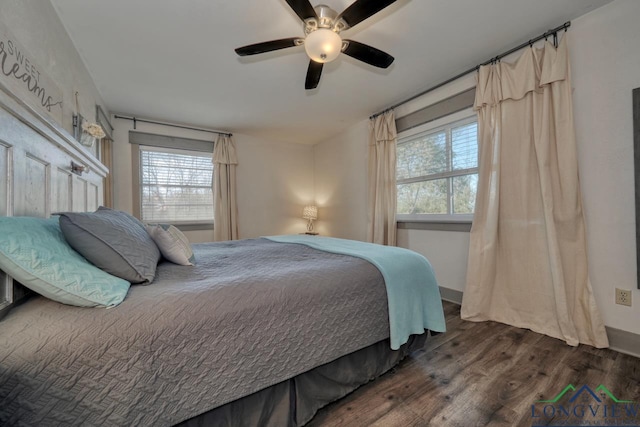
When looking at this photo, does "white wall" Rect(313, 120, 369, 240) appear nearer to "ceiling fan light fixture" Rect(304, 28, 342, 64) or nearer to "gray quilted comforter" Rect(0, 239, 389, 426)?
"ceiling fan light fixture" Rect(304, 28, 342, 64)

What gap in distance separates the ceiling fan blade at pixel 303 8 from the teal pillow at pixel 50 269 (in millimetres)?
1650

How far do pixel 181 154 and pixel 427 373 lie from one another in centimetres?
424

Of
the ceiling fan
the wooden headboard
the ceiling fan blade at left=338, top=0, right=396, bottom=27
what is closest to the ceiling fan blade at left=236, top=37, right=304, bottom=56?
the ceiling fan

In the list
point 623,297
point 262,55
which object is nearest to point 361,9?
point 262,55

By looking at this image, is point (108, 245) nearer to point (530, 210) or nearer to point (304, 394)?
point (304, 394)

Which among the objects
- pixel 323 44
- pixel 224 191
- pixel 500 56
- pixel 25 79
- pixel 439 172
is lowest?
pixel 224 191

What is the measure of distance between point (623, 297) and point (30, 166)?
370cm

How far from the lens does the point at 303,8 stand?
148 cm

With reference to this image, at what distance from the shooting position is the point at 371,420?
118 cm

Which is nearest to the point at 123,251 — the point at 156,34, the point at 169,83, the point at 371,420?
the point at 371,420

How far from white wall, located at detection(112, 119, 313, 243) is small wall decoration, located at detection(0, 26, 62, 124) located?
230cm

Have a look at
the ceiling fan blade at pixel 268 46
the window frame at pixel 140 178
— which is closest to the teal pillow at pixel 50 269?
the ceiling fan blade at pixel 268 46

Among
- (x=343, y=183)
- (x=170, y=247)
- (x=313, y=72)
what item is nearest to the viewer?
(x=170, y=247)

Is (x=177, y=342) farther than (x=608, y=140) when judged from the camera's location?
No
